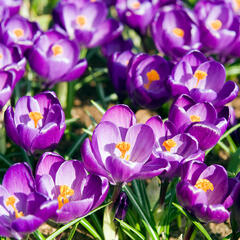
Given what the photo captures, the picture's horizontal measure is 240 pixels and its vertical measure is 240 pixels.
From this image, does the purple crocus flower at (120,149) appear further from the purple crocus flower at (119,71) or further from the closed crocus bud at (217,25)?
the closed crocus bud at (217,25)

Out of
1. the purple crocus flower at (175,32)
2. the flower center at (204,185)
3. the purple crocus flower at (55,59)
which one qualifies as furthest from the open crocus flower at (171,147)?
the purple crocus flower at (175,32)

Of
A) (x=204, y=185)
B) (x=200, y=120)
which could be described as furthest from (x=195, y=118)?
(x=204, y=185)

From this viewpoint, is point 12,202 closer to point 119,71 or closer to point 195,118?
point 195,118

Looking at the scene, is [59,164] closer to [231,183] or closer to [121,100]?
[231,183]

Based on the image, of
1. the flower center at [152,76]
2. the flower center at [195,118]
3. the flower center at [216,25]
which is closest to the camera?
the flower center at [195,118]

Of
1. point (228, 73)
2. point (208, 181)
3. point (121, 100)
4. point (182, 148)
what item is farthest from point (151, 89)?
point (228, 73)

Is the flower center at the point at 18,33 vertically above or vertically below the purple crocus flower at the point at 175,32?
above

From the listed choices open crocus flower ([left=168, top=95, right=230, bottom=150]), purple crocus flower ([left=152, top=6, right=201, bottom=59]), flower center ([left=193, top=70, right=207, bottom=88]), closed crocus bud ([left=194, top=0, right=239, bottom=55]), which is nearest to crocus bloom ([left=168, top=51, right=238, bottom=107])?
flower center ([left=193, top=70, right=207, bottom=88])
